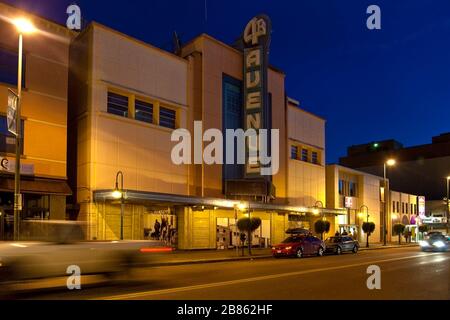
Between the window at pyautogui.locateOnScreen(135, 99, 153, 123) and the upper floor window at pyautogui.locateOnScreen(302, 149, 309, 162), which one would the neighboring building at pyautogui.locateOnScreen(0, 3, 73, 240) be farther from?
the upper floor window at pyautogui.locateOnScreen(302, 149, 309, 162)

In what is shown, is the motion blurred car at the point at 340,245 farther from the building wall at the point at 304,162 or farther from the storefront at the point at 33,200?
the storefront at the point at 33,200

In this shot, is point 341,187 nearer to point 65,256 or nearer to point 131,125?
point 131,125

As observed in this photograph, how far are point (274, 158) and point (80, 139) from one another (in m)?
16.9

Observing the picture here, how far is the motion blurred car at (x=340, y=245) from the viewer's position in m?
33.5

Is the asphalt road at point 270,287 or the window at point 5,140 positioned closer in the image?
the asphalt road at point 270,287

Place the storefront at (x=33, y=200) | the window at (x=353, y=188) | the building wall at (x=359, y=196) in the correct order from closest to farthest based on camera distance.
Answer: the storefront at (x=33, y=200) → the building wall at (x=359, y=196) → the window at (x=353, y=188)

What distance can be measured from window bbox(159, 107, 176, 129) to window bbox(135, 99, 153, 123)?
31.6 inches

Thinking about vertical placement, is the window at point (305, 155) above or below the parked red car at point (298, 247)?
above

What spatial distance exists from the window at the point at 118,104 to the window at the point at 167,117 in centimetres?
285

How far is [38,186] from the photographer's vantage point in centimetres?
2577

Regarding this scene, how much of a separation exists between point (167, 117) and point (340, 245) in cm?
1420

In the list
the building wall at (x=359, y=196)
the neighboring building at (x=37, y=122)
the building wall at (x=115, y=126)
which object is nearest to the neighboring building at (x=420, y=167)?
the building wall at (x=359, y=196)
